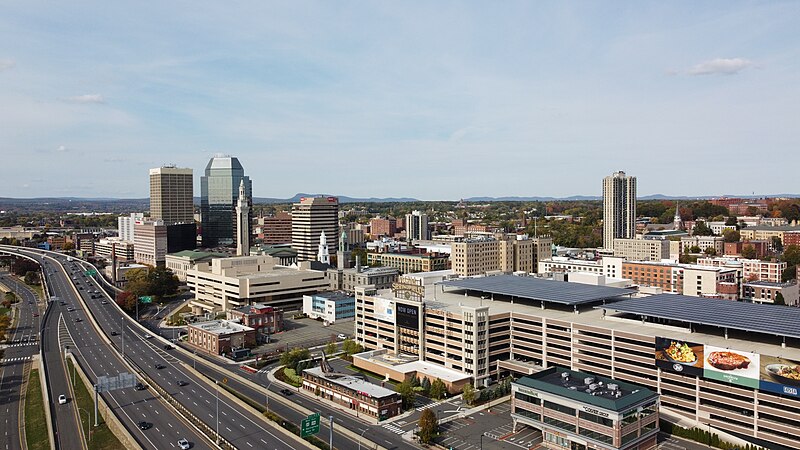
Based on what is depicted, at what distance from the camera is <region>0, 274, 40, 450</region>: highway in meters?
80.2

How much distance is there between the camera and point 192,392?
9188cm

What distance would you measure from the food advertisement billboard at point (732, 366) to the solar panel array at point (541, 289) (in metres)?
24.1

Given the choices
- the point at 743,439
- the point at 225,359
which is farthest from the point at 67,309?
the point at 743,439

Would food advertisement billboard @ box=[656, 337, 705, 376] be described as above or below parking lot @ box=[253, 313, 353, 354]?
above

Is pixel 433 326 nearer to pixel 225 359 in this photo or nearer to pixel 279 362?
pixel 279 362

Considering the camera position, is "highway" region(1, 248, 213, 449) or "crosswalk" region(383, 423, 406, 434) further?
"crosswalk" region(383, 423, 406, 434)

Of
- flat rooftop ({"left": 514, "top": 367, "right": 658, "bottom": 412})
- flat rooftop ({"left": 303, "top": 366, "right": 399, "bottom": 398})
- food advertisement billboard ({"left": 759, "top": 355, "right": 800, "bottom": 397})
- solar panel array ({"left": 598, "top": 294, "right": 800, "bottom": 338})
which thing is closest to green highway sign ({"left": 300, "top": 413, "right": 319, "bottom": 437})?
flat rooftop ({"left": 303, "top": 366, "right": 399, "bottom": 398})

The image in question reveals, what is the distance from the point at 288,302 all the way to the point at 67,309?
5934cm

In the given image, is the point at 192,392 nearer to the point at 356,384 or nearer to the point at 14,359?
the point at 356,384

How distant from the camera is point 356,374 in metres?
98.8

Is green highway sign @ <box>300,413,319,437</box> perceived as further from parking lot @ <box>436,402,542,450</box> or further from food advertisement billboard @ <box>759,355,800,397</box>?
food advertisement billboard @ <box>759,355,800,397</box>

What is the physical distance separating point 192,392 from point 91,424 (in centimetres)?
1495

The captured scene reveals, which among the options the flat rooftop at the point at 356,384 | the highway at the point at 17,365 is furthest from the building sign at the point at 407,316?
the highway at the point at 17,365

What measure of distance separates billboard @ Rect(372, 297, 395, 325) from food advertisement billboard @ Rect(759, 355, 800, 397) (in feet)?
186
